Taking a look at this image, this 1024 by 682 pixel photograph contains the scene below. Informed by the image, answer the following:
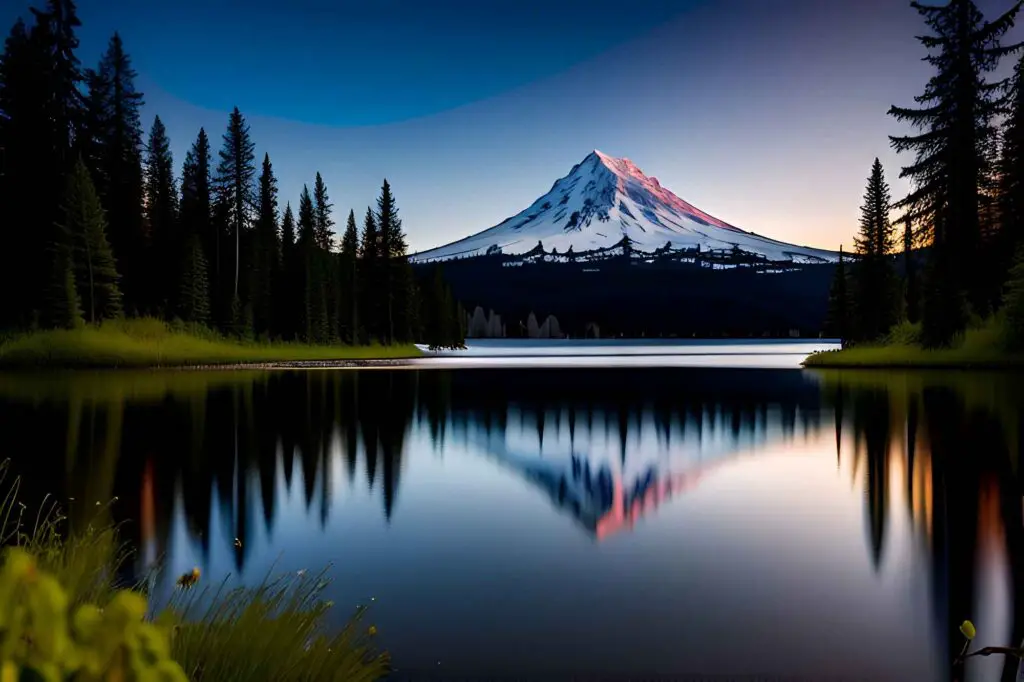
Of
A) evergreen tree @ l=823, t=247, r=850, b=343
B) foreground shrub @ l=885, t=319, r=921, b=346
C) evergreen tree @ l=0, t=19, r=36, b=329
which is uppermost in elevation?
evergreen tree @ l=0, t=19, r=36, b=329

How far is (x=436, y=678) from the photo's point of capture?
4469 mm

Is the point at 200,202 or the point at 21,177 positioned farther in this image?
the point at 200,202

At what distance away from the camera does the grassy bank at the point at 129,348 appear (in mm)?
40594

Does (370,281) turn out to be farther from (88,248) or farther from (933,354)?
(933,354)

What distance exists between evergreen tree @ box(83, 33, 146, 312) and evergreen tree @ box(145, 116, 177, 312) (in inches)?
29.1

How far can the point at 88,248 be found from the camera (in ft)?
145

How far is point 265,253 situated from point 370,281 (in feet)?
41.4

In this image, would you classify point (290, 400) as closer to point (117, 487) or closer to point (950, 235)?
point (117, 487)

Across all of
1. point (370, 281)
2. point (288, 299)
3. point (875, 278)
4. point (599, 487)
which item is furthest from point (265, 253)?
point (599, 487)

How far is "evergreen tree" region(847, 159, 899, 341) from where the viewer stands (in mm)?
55156

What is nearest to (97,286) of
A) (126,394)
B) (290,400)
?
(126,394)

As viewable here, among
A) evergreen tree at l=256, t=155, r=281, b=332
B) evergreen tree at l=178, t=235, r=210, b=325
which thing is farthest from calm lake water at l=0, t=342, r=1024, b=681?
evergreen tree at l=256, t=155, r=281, b=332

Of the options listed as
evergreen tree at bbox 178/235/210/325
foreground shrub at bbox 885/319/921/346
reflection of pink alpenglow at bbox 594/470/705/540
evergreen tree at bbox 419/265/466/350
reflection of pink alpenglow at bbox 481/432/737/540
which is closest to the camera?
reflection of pink alpenglow at bbox 594/470/705/540

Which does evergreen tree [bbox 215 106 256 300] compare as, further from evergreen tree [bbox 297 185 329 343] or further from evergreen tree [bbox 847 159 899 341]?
evergreen tree [bbox 847 159 899 341]
